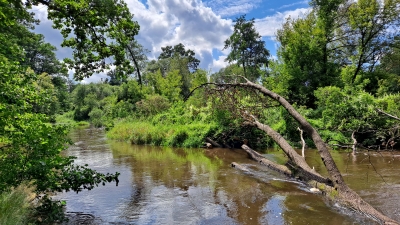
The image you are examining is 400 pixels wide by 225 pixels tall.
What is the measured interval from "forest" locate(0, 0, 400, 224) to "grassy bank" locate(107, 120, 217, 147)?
82 mm

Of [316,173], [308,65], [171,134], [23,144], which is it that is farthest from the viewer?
[308,65]

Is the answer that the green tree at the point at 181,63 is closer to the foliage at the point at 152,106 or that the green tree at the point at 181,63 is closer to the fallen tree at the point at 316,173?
the foliage at the point at 152,106

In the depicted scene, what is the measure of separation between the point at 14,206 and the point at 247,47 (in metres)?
41.1

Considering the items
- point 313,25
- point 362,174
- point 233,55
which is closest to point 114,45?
point 362,174

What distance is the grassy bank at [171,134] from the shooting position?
19.0m

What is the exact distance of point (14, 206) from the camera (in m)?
4.56

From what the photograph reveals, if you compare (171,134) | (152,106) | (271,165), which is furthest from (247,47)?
(271,165)

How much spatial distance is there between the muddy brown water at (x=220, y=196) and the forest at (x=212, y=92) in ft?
2.83

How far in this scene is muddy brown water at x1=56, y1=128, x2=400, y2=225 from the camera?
6.78m

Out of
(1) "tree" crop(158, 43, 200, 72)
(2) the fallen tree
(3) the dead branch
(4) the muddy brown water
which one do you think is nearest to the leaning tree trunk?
(2) the fallen tree

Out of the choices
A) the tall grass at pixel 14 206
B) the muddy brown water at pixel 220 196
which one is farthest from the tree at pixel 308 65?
the tall grass at pixel 14 206

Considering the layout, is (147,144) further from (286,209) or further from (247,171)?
(286,209)

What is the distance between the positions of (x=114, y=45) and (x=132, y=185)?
5.15 metres

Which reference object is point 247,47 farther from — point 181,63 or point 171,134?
point 171,134
